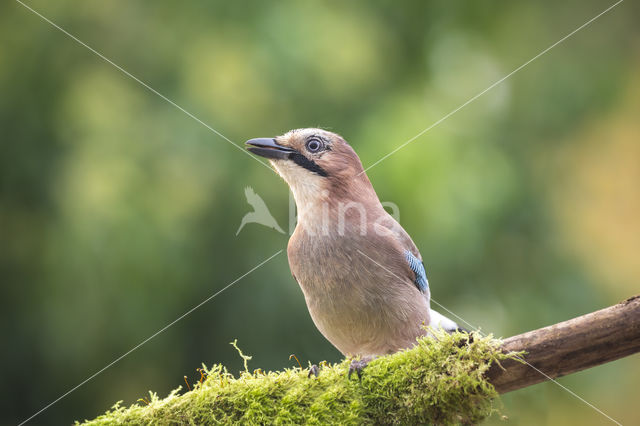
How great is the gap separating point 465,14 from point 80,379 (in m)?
6.24

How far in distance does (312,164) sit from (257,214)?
2079 mm

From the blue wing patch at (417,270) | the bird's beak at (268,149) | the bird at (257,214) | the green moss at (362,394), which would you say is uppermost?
the bird's beak at (268,149)

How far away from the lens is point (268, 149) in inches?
177

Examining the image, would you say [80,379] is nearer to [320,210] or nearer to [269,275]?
[269,275]

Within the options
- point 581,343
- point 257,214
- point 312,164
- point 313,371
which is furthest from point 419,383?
point 257,214

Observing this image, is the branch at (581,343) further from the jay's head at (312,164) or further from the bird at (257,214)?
the bird at (257,214)

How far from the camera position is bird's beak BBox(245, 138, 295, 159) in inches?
175

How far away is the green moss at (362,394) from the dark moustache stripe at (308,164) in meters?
1.64

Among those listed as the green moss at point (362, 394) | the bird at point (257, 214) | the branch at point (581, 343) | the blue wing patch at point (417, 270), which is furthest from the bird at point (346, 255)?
the bird at point (257, 214)

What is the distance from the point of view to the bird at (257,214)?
6.35m

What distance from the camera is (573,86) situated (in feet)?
25.7

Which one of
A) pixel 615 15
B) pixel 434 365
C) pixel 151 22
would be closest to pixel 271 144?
pixel 434 365

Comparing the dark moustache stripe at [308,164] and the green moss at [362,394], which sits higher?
the dark moustache stripe at [308,164]

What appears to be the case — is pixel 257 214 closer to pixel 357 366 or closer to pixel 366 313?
pixel 366 313
